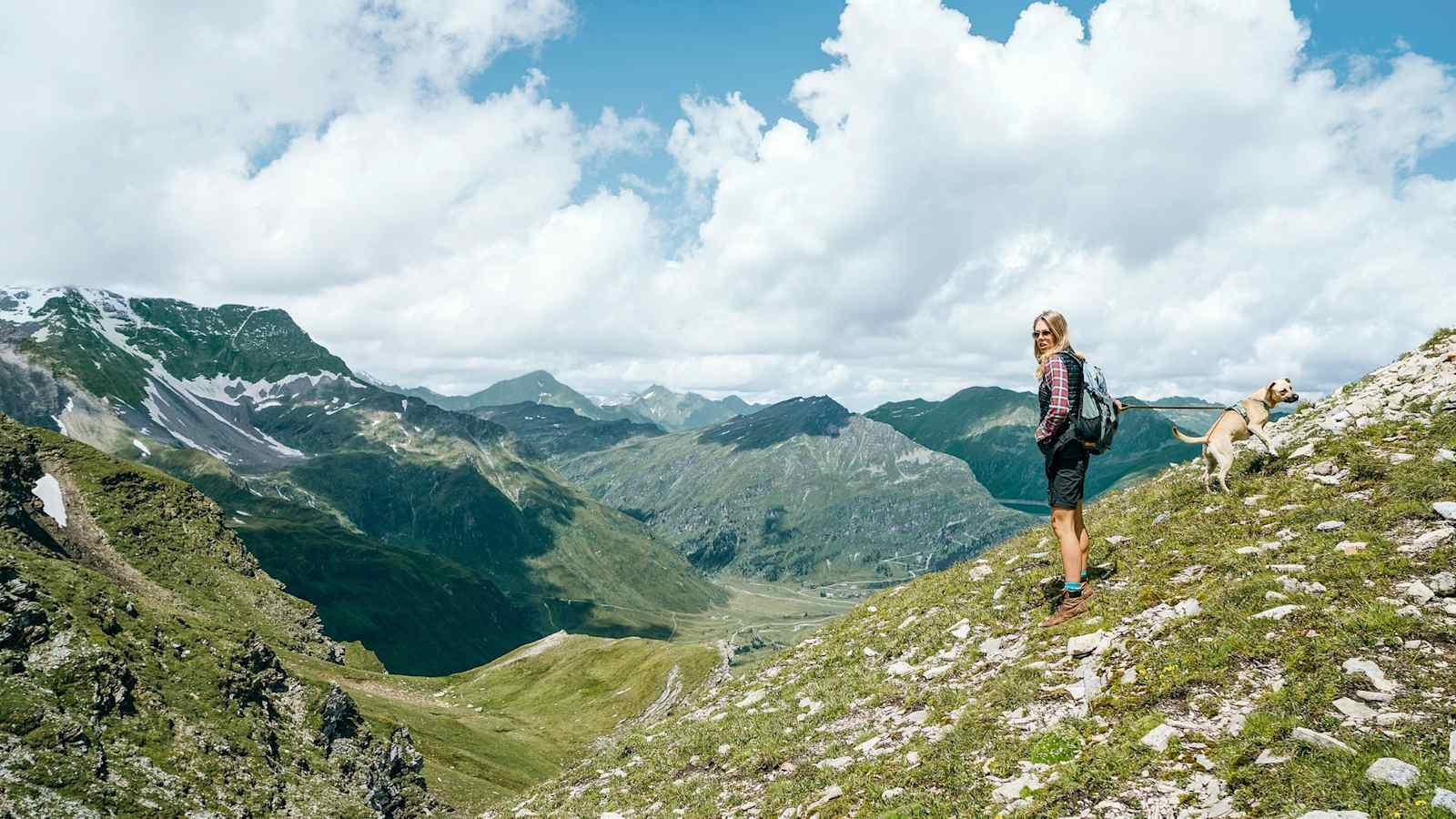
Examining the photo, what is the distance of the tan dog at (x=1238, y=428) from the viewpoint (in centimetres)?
1819

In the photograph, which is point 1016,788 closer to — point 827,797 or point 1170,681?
point 1170,681

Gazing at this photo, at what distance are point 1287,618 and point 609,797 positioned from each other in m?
13.7

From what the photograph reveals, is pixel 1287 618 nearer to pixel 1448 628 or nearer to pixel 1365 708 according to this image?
pixel 1448 628

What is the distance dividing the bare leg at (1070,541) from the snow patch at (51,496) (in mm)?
161094

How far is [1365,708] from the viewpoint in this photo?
8102 millimetres

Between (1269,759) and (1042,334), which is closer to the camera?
(1269,759)

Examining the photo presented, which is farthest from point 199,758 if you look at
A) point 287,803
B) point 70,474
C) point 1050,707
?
point 70,474

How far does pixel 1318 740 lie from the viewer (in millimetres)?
7754

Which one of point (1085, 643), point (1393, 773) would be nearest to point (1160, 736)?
point (1393, 773)

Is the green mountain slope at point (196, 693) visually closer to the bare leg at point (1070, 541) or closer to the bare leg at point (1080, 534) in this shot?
the bare leg at point (1070, 541)

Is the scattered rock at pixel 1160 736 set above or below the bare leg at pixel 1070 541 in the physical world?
below

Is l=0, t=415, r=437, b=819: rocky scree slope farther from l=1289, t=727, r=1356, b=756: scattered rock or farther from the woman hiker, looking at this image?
l=1289, t=727, r=1356, b=756: scattered rock

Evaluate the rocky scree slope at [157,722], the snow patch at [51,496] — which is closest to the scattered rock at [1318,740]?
the rocky scree slope at [157,722]

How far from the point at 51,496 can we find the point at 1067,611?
172 meters
